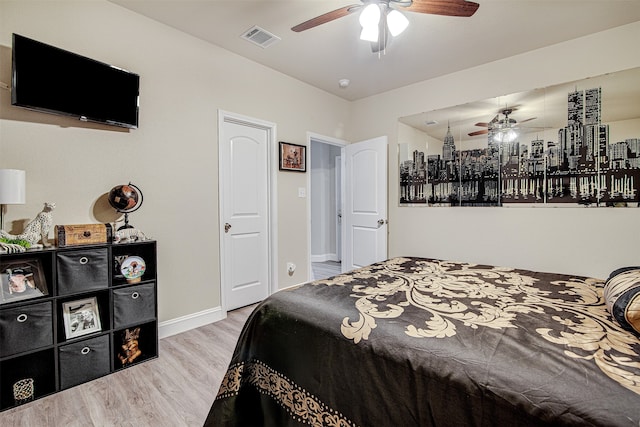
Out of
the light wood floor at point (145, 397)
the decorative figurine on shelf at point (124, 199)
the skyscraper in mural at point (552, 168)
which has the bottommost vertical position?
the light wood floor at point (145, 397)

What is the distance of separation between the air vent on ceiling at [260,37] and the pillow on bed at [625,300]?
119 inches

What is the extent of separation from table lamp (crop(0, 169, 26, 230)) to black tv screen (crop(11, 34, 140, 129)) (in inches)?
19.1

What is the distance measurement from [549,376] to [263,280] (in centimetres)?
303

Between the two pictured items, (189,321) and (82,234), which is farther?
(189,321)

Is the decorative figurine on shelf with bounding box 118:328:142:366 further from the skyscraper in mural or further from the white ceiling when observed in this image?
the skyscraper in mural

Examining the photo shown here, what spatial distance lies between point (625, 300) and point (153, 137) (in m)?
3.14

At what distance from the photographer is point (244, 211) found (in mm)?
3326

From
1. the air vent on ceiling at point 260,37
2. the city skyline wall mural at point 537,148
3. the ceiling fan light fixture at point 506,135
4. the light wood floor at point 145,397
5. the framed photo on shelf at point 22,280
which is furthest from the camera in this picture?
the ceiling fan light fixture at point 506,135

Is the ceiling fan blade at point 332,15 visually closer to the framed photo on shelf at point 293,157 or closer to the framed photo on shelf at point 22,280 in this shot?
the framed photo on shelf at point 293,157

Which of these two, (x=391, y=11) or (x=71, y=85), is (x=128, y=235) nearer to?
(x=71, y=85)

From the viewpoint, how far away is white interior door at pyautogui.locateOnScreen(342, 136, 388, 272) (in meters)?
3.92

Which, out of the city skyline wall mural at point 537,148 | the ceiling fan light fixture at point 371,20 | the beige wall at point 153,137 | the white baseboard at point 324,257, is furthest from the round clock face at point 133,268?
the white baseboard at point 324,257

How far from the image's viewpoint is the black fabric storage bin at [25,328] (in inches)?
66.1

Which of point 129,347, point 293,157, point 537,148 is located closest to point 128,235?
point 129,347
